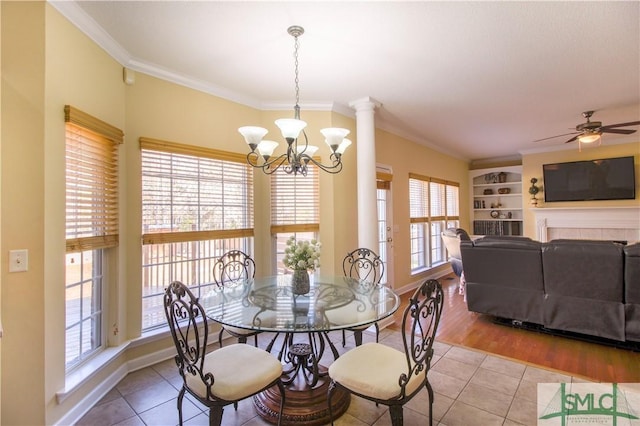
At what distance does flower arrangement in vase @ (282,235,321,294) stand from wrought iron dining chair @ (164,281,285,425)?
0.60 meters

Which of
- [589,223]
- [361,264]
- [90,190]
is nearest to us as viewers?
[90,190]

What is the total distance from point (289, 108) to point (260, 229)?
153 cm

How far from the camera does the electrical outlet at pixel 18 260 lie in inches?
68.5

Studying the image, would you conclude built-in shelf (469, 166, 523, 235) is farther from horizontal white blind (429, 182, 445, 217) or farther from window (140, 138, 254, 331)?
window (140, 138, 254, 331)

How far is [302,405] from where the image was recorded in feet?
6.70

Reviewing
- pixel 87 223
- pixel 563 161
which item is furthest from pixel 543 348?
pixel 563 161

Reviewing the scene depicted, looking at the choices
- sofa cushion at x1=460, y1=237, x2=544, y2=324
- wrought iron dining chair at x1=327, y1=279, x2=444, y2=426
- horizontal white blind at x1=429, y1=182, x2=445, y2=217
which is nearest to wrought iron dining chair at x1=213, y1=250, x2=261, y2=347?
wrought iron dining chair at x1=327, y1=279, x2=444, y2=426

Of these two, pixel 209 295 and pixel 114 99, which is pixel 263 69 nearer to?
pixel 114 99

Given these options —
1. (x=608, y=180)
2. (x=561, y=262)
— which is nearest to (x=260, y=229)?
(x=561, y=262)

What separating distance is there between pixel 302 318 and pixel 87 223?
1.76 m

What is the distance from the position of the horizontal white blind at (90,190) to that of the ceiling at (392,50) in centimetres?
78

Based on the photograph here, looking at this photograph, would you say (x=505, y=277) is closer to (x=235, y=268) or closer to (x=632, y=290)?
(x=632, y=290)

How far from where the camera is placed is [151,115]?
282 cm

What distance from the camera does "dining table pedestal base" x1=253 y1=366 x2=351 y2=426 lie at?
1978 mm
